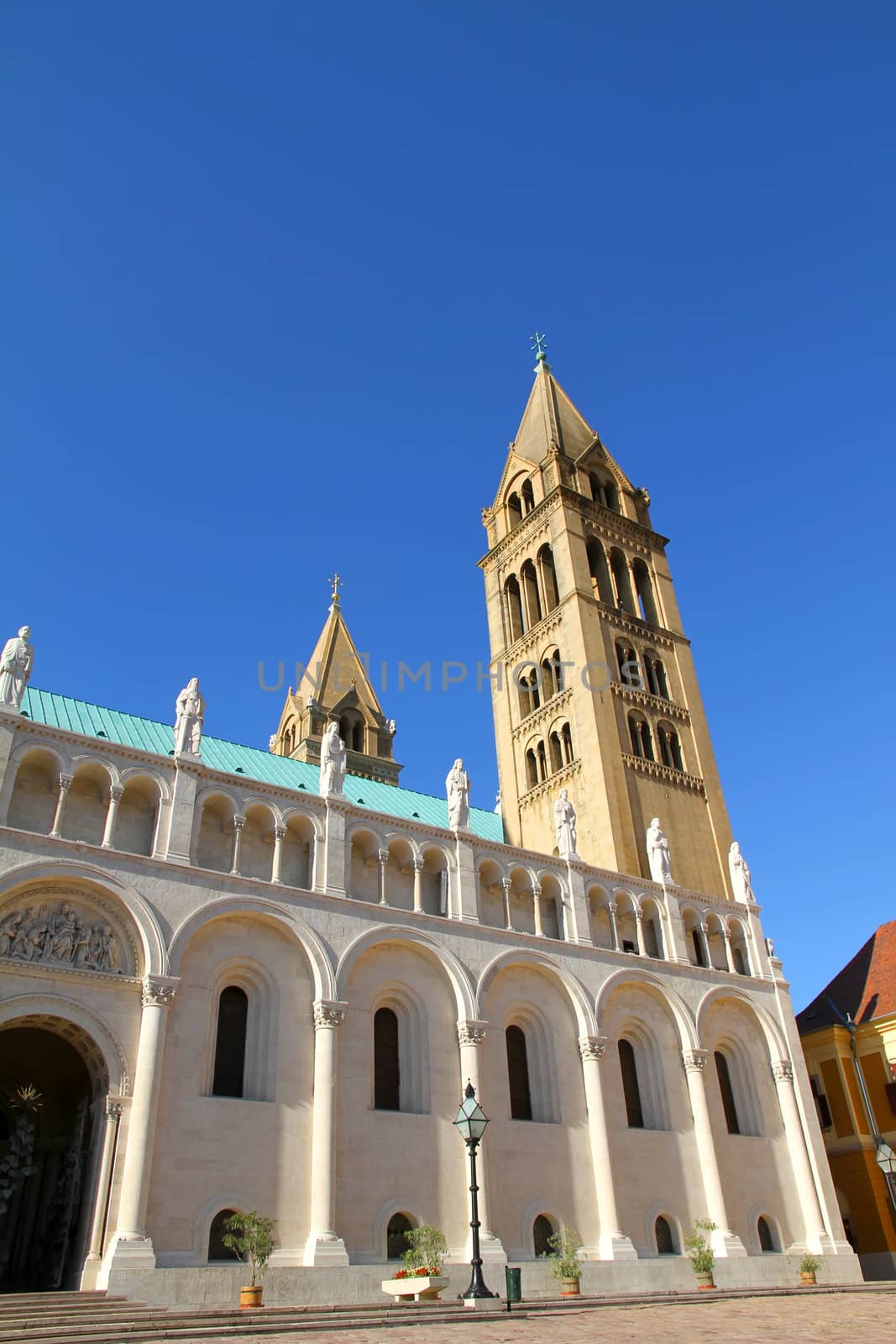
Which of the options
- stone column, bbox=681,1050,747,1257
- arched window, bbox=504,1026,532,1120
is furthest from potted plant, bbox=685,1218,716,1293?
arched window, bbox=504,1026,532,1120

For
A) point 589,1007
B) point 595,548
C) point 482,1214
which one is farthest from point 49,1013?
point 595,548

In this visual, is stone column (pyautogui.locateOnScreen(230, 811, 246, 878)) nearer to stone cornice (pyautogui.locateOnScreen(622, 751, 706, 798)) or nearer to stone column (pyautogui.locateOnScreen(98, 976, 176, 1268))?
stone column (pyautogui.locateOnScreen(98, 976, 176, 1268))

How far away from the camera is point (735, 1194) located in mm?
31500

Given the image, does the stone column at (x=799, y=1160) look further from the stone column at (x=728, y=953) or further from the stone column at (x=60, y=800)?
the stone column at (x=60, y=800)

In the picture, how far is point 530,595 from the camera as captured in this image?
47.3 m

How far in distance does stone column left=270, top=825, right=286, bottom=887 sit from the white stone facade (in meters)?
0.11

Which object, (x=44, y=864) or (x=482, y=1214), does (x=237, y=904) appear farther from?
(x=482, y=1214)

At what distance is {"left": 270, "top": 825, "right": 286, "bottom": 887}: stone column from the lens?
26.1 metres

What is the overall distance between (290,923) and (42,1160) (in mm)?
8209

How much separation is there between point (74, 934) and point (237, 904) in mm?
4028

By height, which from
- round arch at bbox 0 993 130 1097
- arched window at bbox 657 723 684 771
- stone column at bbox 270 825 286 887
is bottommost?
round arch at bbox 0 993 130 1097

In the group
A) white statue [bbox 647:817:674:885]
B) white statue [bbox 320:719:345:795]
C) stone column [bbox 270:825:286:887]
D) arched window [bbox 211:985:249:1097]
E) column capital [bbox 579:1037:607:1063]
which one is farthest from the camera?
white statue [bbox 647:817:674:885]

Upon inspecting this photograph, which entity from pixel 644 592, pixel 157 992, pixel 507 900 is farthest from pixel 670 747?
pixel 157 992

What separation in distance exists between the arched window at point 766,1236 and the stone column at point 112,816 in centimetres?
2421
